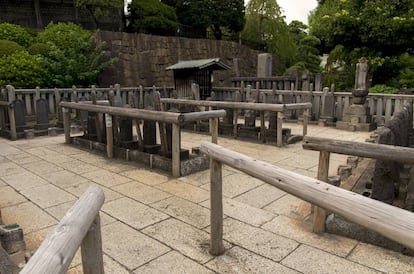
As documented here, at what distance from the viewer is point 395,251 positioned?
2.51 m

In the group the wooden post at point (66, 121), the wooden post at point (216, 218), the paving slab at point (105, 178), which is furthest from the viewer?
the wooden post at point (66, 121)

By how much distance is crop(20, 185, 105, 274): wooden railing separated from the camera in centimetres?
106

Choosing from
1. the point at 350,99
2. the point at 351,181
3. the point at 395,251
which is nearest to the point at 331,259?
the point at 395,251

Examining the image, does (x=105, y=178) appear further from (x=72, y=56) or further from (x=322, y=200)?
(x=72, y=56)

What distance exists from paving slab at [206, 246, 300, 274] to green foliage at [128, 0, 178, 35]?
49.8ft

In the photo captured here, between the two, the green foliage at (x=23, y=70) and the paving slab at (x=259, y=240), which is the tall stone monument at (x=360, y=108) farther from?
the green foliage at (x=23, y=70)

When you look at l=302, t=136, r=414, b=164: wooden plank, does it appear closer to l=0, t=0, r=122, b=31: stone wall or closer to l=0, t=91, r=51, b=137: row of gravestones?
l=0, t=91, r=51, b=137: row of gravestones

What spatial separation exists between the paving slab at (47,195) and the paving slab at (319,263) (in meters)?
2.53

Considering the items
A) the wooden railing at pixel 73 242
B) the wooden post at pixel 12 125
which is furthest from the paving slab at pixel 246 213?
the wooden post at pixel 12 125

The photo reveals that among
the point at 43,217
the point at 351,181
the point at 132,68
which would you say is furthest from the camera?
the point at 132,68

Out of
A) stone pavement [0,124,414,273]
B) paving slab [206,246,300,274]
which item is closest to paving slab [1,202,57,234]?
stone pavement [0,124,414,273]

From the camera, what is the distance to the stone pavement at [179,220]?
2.37 meters

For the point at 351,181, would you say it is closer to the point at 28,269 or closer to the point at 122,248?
the point at 122,248

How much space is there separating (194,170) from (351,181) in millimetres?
2114
